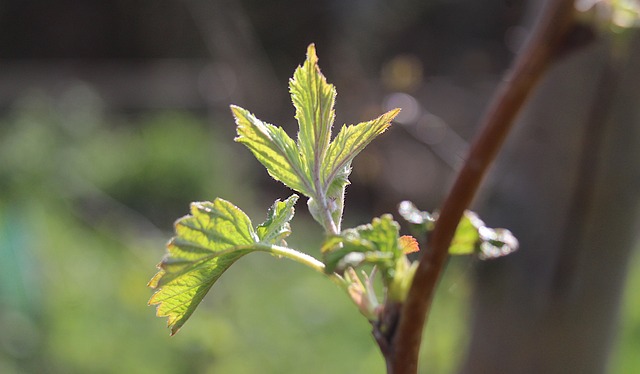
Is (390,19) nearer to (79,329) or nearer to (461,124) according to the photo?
(461,124)

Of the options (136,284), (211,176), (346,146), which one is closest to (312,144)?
(346,146)

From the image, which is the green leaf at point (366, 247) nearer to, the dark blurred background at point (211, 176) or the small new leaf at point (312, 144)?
the small new leaf at point (312, 144)

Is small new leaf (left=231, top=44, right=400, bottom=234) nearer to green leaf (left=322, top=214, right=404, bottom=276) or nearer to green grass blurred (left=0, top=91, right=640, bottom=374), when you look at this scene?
green leaf (left=322, top=214, right=404, bottom=276)

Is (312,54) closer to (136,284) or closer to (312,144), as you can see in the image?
(312,144)

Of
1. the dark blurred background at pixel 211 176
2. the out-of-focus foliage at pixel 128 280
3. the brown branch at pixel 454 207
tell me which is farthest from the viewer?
the out-of-focus foliage at pixel 128 280

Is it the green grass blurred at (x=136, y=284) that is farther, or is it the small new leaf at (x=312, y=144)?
the green grass blurred at (x=136, y=284)

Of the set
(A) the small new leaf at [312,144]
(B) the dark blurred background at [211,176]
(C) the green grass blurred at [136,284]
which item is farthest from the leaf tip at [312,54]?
(C) the green grass blurred at [136,284]

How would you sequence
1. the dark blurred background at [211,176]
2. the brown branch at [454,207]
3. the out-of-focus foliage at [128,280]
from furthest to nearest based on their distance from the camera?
the out-of-focus foliage at [128,280] → the dark blurred background at [211,176] → the brown branch at [454,207]
